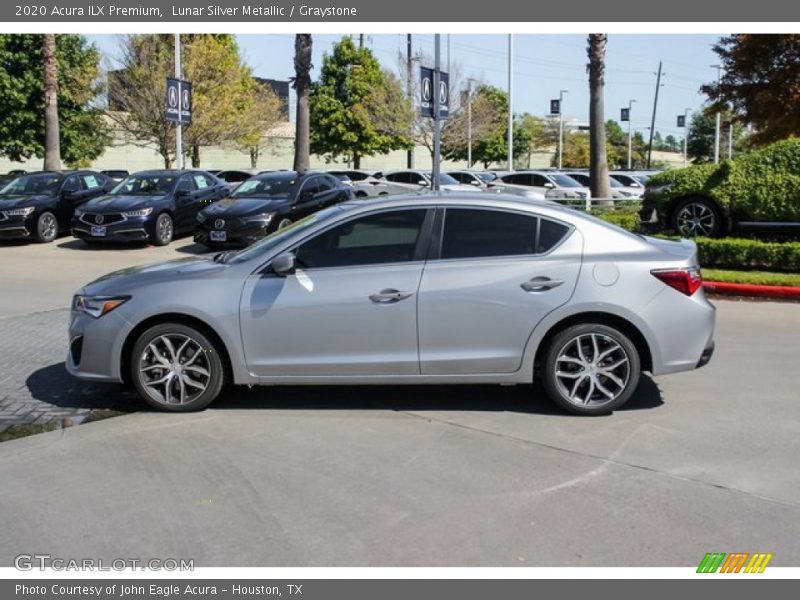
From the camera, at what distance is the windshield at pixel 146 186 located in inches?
729

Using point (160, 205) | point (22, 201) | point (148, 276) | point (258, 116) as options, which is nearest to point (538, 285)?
point (148, 276)

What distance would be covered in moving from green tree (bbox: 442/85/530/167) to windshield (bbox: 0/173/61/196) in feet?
105

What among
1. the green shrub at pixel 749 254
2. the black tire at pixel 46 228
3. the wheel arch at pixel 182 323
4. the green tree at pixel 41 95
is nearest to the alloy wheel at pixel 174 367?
the wheel arch at pixel 182 323

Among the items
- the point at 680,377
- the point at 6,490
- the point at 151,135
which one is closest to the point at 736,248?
the point at 680,377

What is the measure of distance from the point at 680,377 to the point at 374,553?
4154mm

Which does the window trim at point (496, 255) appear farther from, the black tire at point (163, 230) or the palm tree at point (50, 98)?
the palm tree at point (50, 98)

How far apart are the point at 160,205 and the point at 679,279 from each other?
13.8 meters

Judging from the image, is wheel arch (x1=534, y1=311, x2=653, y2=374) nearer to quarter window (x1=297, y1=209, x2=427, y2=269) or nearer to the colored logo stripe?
quarter window (x1=297, y1=209, x2=427, y2=269)

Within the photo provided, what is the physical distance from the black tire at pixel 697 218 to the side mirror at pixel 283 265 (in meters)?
9.67

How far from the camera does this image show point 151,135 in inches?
1519

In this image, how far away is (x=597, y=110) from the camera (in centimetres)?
2169

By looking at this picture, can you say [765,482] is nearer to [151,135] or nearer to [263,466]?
[263,466]

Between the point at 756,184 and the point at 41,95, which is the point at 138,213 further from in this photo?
the point at 41,95

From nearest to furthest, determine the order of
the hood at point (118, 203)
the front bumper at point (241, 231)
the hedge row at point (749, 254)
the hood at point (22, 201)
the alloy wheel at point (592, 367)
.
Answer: the alloy wheel at point (592, 367)
the hedge row at point (749, 254)
the front bumper at point (241, 231)
the hood at point (118, 203)
the hood at point (22, 201)
